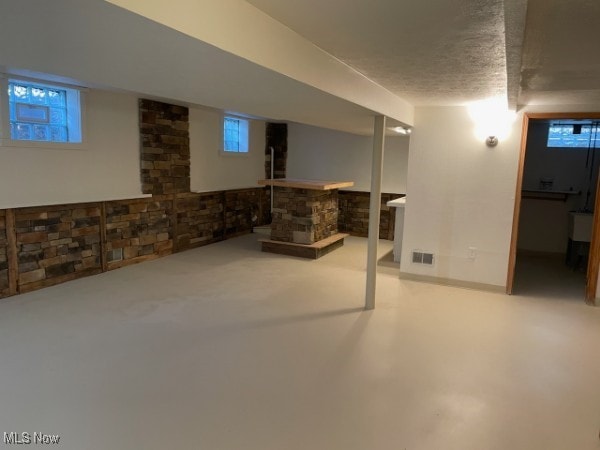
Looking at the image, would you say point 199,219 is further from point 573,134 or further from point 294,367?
point 573,134

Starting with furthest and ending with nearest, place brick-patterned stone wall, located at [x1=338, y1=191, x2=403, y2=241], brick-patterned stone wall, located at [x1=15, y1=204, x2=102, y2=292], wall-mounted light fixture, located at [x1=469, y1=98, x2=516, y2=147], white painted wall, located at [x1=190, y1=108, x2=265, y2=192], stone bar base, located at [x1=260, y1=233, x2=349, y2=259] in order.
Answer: brick-patterned stone wall, located at [x1=338, y1=191, x2=403, y2=241], white painted wall, located at [x1=190, y1=108, x2=265, y2=192], stone bar base, located at [x1=260, y1=233, x2=349, y2=259], wall-mounted light fixture, located at [x1=469, y1=98, x2=516, y2=147], brick-patterned stone wall, located at [x1=15, y1=204, x2=102, y2=292]

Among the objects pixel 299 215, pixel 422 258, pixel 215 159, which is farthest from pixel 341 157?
pixel 422 258

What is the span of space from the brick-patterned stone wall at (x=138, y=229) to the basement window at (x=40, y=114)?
924mm

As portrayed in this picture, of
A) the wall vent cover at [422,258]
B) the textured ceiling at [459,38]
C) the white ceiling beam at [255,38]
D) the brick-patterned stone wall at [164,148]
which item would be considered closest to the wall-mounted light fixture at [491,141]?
the textured ceiling at [459,38]

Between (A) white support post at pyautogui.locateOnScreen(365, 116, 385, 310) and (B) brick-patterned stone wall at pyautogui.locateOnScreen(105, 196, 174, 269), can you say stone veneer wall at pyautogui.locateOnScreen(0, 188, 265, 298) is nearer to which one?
(B) brick-patterned stone wall at pyautogui.locateOnScreen(105, 196, 174, 269)

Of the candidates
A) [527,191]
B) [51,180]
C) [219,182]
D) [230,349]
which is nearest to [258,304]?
→ [230,349]

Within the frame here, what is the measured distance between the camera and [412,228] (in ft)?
16.2

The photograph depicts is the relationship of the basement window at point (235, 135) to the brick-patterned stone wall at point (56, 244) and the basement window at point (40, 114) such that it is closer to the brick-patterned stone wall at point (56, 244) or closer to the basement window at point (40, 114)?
the basement window at point (40, 114)

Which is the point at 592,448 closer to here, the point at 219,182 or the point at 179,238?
the point at 179,238

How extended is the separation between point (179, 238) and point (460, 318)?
397cm

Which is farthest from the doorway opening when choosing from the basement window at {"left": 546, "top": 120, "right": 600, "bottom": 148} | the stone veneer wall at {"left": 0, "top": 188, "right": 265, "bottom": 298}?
the stone veneer wall at {"left": 0, "top": 188, "right": 265, "bottom": 298}

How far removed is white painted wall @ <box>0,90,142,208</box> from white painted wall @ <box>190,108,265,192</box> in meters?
1.13

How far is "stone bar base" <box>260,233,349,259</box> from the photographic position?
5.91m

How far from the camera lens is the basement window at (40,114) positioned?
13.0 ft
